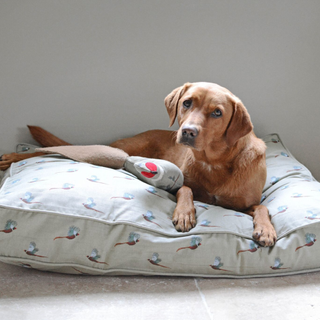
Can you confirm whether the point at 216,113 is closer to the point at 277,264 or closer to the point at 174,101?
the point at 174,101

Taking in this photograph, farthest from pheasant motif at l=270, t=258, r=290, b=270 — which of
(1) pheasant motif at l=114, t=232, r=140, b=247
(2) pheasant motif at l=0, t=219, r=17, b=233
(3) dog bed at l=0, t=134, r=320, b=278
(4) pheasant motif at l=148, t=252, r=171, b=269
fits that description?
(2) pheasant motif at l=0, t=219, r=17, b=233

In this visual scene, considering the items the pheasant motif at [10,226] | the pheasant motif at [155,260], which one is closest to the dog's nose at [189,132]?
the pheasant motif at [155,260]

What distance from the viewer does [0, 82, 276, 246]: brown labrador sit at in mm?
1777

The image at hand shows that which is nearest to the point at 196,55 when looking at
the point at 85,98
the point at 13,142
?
the point at 85,98

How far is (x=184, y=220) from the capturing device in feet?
5.55

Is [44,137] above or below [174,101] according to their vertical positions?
below

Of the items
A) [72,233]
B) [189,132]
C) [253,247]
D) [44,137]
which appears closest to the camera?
[72,233]

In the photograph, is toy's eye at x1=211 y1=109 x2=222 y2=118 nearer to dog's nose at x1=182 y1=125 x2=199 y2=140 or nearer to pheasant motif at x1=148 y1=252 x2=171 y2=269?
dog's nose at x1=182 y1=125 x2=199 y2=140

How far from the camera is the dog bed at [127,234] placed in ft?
4.96

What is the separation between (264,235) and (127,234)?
2.14 feet

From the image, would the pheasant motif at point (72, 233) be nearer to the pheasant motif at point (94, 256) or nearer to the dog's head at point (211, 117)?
the pheasant motif at point (94, 256)

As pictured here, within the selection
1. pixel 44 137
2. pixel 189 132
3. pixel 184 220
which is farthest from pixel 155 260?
pixel 44 137

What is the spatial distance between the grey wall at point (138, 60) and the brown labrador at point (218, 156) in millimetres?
844

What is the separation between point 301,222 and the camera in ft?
5.60
